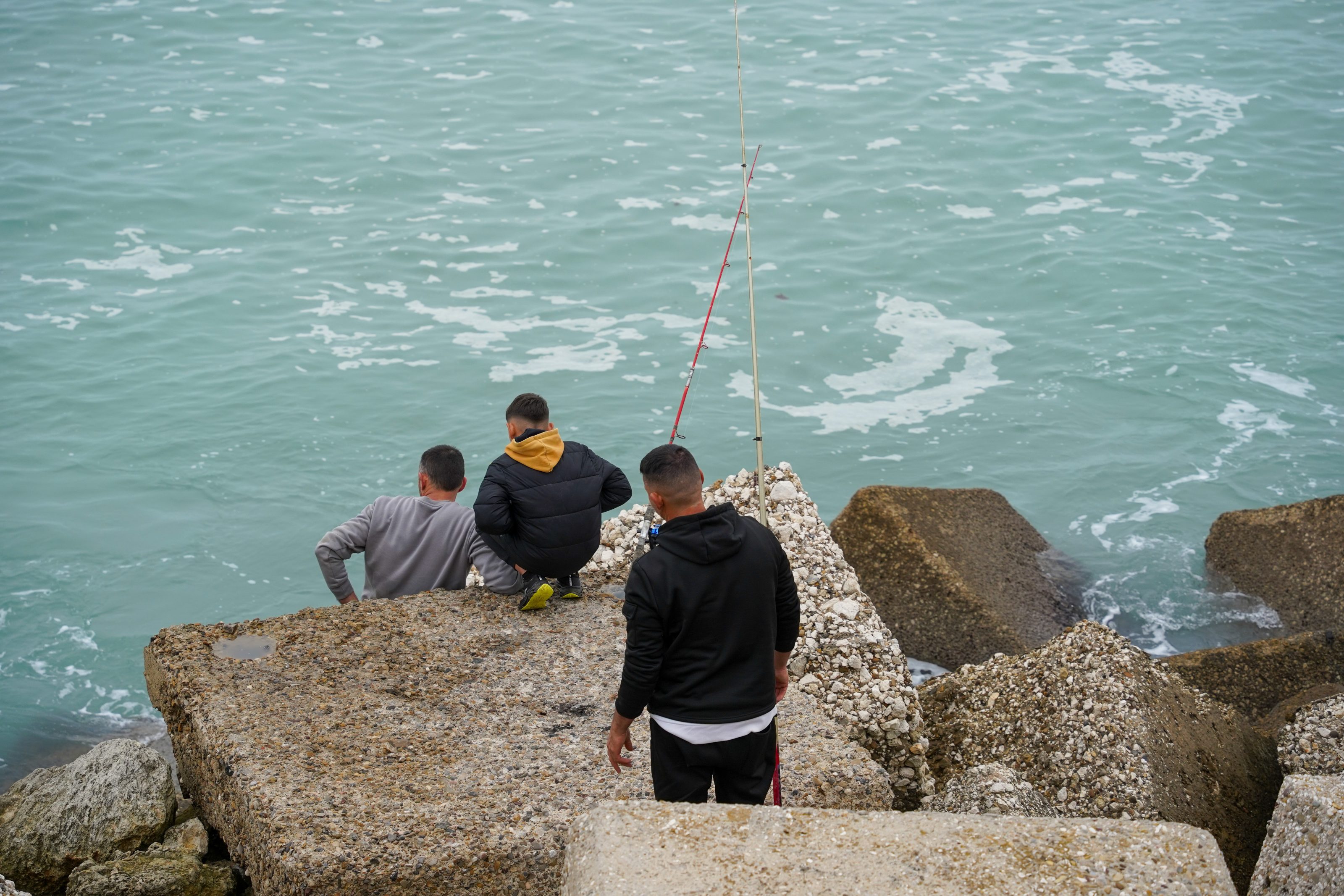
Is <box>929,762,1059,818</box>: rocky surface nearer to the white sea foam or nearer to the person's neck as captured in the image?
the person's neck

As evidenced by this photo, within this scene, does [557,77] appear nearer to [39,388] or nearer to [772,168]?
[772,168]

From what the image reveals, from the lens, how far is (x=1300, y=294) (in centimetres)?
1330

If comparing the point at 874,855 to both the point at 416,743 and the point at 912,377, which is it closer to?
the point at 416,743

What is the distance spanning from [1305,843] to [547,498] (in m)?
3.05

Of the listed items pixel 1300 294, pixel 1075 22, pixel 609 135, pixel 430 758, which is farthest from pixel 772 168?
pixel 430 758

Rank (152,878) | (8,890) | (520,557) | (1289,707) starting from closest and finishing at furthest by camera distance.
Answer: (8,890)
(152,878)
(520,557)
(1289,707)

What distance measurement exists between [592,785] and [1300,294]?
12565mm

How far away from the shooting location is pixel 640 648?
3270 mm

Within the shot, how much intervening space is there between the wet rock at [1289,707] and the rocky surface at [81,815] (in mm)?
5051

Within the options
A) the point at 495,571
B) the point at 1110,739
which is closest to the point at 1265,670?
the point at 1110,739

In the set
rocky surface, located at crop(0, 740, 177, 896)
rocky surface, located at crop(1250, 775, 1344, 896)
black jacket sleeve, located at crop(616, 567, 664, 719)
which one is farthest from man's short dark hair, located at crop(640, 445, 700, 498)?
rocky surface, located at crop(0, 740, 177, 896)

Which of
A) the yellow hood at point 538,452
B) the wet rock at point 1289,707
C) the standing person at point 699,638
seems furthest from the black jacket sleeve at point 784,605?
the wet rock at point 1289,707

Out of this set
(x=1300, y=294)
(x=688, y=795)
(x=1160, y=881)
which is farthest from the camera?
(x=1300, y=294)

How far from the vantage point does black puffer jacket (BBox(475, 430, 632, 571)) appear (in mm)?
4844
